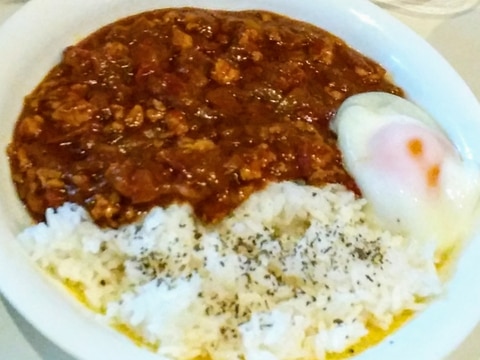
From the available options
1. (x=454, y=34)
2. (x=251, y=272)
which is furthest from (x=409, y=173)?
(x=454, y=34)

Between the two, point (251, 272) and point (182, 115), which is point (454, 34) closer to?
point (182, 115)

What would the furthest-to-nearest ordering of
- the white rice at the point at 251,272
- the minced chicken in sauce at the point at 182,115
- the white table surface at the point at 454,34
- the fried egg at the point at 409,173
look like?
the white table surface at the point at 454,34 < the fried egg at the point at 409,173 < the minced chicken in sauce at the point at 182,115 < the white rice at the point at 251,272

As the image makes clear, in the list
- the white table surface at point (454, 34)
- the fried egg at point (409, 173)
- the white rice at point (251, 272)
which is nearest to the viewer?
the white rice at point (251, 272)

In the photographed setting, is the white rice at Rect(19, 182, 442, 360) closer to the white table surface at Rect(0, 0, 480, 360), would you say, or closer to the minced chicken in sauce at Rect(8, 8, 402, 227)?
the minced chicken in sauce at Rect(8, 8, 402, 227)

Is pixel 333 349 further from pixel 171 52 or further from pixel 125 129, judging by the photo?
pixel 171 52

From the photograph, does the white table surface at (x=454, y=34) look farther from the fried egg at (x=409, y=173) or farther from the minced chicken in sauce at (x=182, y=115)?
the fried egg at (x=409, y=173)

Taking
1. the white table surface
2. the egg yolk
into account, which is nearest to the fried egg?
the egg yolk

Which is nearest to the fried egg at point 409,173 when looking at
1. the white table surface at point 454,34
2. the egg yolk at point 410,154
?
the egg yolk at point 410,154
